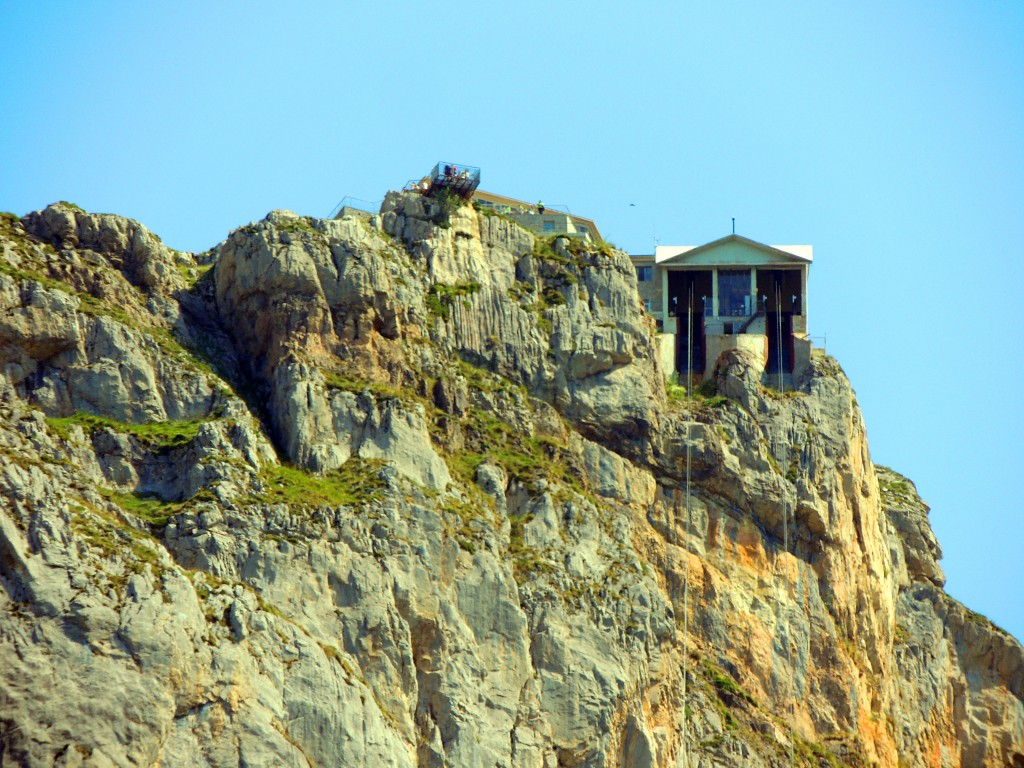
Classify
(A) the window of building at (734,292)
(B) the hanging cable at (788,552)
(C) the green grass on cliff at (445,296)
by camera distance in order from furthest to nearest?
(A) the window of building at (734,292)
(C) the green grass on cliff at (445,296)
(B) the hanging cable at (788,552)

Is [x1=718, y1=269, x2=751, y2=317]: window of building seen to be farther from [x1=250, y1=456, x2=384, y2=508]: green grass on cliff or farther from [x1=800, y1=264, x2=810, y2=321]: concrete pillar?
[x1=250, y1=456, x2=384, y2=508]: green grass on cliff

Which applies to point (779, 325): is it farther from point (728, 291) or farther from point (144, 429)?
point (144, 429)

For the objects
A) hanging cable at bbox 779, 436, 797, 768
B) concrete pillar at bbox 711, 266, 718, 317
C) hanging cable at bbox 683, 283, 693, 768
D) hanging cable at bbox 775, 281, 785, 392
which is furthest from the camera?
concrete pillar at bbox 711, 266, 718, 317

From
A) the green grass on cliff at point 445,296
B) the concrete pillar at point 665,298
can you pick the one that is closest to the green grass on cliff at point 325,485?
the green grass on cliff at point 445,296

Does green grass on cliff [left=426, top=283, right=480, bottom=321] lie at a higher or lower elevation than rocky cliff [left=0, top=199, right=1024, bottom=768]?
higher

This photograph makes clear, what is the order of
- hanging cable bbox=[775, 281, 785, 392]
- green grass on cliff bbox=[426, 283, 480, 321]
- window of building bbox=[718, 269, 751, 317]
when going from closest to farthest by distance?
1. green grass on cliff bbox=[426, 283, 480, 321]
2. hanging cable bbox=[775, 281, 785, 392]
3. window of building bbox=[718, 269, 751, 317]

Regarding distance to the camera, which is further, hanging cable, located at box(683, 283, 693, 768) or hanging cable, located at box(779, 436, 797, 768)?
hanging cable, located at box(779, 436, 797, 768)

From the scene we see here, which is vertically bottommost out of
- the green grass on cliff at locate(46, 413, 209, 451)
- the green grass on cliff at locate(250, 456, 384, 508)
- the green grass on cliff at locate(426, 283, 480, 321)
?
the green grass on cliff at locate(250, 456, 384, 508)

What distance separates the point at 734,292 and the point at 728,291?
0.40 m

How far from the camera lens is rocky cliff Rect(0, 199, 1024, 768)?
102188mm

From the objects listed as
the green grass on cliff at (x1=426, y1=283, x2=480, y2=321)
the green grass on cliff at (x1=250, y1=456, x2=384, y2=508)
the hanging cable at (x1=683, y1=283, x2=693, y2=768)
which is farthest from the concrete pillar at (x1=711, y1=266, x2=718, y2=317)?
the green grass on cliff at (x1=250, y1=456, x2=384, y2=508)

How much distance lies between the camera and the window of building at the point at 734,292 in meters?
152

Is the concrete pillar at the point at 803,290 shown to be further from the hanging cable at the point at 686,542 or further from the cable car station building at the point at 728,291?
the hanging cable at the point at 686,542

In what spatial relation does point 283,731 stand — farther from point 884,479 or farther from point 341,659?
point 884,479
